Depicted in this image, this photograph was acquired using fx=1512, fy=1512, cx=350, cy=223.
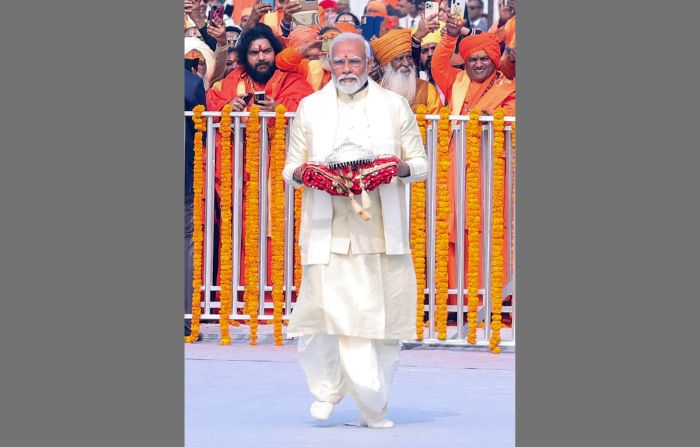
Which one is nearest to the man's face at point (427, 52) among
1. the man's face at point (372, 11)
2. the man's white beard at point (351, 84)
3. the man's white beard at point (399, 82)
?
the man's white beard at point (399, 82)

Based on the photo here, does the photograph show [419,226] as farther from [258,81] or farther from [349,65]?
[349,65]

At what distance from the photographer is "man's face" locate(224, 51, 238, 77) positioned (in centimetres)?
1235

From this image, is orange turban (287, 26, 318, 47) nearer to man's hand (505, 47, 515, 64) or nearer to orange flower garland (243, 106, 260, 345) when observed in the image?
orange flower garland (243, 106, 260, 345)

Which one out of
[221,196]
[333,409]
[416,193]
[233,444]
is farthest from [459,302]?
[233,444]

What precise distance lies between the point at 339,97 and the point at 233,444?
6.89 feet

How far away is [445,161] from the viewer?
38.2 ft

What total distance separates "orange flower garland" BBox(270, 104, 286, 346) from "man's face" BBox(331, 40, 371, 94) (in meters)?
3.22

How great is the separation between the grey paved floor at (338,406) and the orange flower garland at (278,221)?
0.30 meters

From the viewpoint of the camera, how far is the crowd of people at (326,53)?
477 inches

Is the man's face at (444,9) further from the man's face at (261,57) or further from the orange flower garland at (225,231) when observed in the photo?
the orange flower garland at (225,231)

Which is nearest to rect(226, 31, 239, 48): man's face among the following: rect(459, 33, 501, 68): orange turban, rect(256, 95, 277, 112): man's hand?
rect(256, 95, 277, 112): man's hand

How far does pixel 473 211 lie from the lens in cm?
1170

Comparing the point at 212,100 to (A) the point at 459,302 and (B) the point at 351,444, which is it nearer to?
(A) the point at 459,302

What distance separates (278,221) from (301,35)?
1.55 metres
